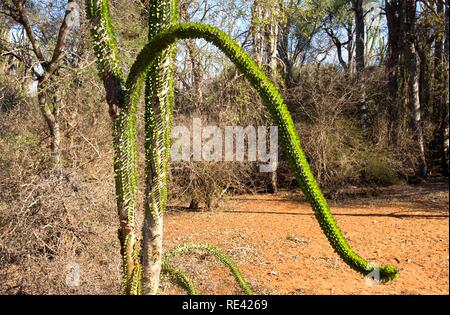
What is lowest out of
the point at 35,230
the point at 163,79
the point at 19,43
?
the point at 35,230

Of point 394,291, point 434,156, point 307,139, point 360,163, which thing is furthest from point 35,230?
point 434,156

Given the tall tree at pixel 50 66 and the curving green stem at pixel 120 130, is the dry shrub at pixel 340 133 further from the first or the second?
the curving green stem at pixel 120 130

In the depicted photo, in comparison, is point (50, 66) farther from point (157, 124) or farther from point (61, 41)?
point (157, 124)

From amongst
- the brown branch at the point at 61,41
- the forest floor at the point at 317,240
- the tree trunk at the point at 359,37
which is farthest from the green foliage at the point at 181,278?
the tree trunk at the point at 359,37

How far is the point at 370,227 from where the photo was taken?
7.69m

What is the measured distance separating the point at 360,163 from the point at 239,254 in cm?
537

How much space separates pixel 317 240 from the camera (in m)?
7.13

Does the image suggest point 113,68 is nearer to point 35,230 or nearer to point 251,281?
point 35,230

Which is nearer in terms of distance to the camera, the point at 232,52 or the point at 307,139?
the point at 232,52

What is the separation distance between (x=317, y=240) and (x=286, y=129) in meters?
6.04

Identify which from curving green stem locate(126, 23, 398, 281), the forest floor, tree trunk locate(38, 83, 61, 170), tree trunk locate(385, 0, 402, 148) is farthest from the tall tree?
tree trunk locate(385, 0, 402, 148)

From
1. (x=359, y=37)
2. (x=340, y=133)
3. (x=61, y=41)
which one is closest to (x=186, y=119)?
(x=61, y=41)

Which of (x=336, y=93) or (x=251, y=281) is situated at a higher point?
(x=336, y=93)

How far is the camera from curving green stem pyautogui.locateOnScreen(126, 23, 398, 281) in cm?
144
